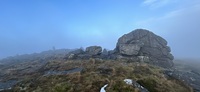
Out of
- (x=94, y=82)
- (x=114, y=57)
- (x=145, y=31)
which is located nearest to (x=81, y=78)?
(x=94, y=82)

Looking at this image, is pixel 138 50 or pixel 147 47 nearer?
pixel 138 50

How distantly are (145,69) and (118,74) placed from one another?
8577 mm

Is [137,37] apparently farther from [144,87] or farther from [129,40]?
[144,87]

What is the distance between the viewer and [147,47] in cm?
7400

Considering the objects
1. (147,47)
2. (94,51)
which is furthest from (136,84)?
(147,47)

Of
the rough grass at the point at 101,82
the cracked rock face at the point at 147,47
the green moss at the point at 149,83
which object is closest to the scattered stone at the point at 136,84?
the rough grass at the point at 101,82

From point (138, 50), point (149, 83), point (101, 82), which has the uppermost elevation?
point (138, 50)

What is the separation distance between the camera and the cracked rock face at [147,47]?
224 ft

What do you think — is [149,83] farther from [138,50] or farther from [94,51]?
[94,51]

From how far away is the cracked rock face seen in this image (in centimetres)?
6812

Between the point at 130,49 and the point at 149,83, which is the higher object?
the point at 130,49

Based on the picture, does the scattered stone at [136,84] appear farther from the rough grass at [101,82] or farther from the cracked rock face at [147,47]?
the cracked rock face at [147,47]

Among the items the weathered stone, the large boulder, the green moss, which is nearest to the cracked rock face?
the weathered stone

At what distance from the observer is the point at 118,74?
37.6 m
